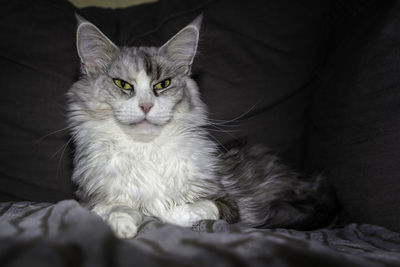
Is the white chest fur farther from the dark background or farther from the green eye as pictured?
the dark background

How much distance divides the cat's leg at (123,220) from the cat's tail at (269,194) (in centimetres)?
37

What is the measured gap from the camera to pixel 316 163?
1749 mm

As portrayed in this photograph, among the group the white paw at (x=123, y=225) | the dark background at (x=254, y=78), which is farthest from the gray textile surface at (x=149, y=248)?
the dark background at (x=254, y=78)

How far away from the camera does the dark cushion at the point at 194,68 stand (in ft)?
5.34

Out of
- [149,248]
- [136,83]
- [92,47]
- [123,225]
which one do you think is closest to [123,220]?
[123,225]

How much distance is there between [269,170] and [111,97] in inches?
36.7

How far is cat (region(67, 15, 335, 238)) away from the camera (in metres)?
1.28

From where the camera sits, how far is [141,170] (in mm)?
1312

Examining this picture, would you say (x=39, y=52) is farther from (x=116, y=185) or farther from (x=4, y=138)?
(x=116, y=185)

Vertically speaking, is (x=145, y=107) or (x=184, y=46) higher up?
(x=184, y=46)

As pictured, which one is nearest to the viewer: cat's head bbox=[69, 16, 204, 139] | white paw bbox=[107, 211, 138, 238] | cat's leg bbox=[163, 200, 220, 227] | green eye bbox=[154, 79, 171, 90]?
white paw bbox=[107, 211, 138, 238]

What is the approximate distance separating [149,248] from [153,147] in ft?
1.97

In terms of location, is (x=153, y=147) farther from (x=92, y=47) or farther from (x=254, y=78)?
(x=254, y=78)

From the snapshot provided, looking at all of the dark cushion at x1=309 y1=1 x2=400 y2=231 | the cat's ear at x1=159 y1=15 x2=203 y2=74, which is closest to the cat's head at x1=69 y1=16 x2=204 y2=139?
the cat's ear at x1=159 y1=15 x2=203 y2=74
